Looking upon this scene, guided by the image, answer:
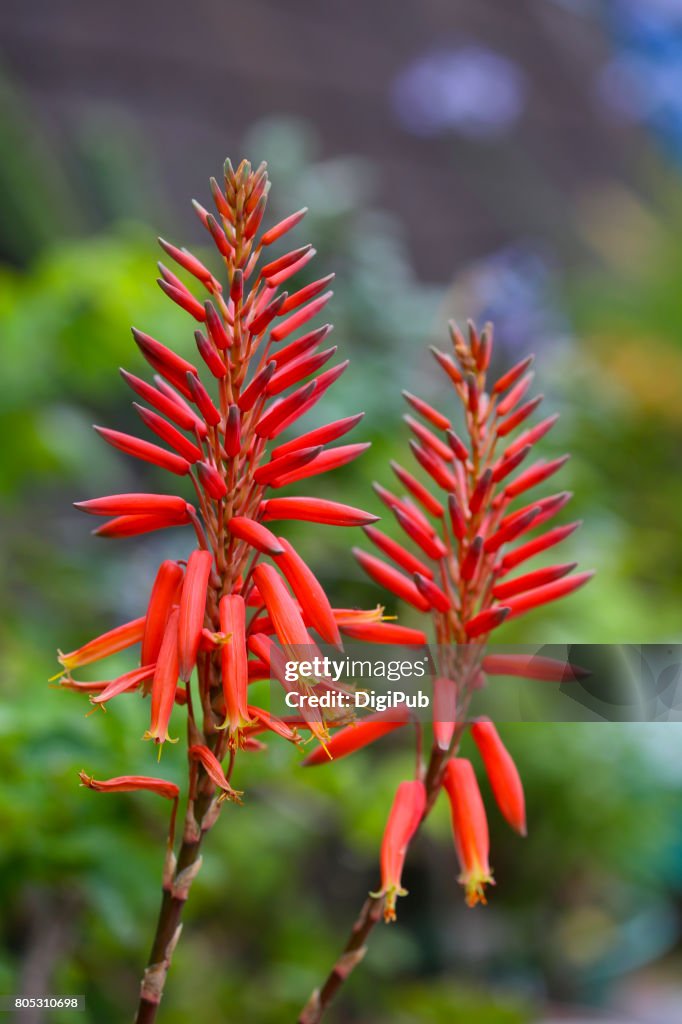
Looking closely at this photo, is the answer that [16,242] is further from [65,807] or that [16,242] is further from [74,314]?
[65,807]

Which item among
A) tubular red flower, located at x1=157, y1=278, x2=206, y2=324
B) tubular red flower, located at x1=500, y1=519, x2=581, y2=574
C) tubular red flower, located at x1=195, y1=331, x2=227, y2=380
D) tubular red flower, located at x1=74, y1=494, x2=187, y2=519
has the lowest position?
tubular red flower, located at x1=500, y1=519, x2=581, y2=574

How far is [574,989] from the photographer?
2.62m

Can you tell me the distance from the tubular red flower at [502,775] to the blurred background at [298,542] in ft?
1.83

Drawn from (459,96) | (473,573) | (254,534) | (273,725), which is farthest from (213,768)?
(459,96)

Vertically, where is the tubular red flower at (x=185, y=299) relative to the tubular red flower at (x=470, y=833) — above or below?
above

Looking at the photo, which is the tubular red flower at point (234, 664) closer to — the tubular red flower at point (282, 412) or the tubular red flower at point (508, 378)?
the tubular red flower at point (282, 412)

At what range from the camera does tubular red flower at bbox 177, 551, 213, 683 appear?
0.73 meters

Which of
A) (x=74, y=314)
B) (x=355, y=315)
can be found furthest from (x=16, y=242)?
(x=74, y=314)

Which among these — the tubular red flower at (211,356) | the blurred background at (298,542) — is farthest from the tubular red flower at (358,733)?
the blurred background at (298,542)

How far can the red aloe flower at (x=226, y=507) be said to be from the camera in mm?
752

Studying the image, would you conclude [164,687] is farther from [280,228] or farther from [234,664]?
[280,228]

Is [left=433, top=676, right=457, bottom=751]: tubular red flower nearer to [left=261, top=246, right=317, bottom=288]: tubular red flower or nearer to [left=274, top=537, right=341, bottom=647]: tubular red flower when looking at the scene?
[left=274, top=537, right=341, bottom=647]: tubular red flower

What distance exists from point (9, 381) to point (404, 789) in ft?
5.66

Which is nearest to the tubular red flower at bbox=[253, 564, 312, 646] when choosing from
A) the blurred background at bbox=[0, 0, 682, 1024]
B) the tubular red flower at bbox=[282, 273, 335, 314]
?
the tubular red flower at bbox=[282, 273, 335, 314]
